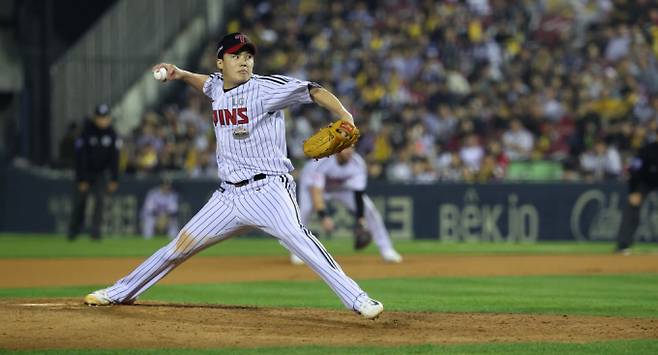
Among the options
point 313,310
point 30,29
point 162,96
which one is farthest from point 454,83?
point 313,310

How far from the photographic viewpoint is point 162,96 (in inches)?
1120

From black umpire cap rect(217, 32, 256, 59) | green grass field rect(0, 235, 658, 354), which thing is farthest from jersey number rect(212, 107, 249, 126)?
green grass field rect(0, 235, 658, 354)

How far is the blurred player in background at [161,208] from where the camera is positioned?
24000mm

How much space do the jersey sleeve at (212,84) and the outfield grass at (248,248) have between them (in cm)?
963

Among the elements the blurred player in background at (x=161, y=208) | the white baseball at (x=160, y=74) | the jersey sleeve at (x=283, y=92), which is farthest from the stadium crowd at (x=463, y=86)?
the jersey sleeve at (x=283, y=92)

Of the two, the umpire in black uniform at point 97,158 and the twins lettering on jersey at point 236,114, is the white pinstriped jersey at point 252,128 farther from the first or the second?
the umpire in black uniform at point 97,158

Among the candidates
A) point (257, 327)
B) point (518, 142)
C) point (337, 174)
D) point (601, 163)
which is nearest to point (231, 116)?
point (257, 327)

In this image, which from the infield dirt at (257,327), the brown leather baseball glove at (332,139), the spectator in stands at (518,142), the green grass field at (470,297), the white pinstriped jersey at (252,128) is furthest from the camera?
the spectator in stands at (518,142)

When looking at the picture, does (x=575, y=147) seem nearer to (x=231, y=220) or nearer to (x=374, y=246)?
(x=374, y=246)

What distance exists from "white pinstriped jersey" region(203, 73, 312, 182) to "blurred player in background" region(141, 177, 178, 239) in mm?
15361

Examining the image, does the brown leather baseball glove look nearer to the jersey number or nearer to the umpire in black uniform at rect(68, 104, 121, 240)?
the jersey number

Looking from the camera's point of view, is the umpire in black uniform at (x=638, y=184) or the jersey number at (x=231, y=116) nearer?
the jersey number at (x=231, y=116)

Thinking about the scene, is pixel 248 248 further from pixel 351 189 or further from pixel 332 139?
pixel 332 139

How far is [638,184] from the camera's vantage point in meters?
18.2
